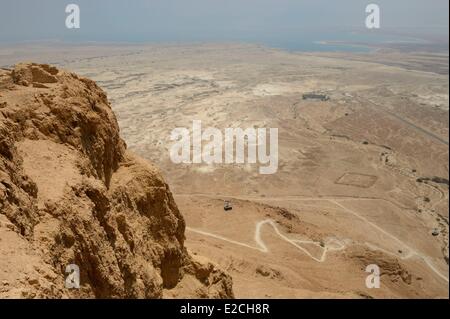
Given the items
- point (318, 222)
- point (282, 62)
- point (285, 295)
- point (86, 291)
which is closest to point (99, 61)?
point (282, 62)

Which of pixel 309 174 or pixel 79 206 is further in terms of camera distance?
pixel 309 174

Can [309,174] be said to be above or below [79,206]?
below

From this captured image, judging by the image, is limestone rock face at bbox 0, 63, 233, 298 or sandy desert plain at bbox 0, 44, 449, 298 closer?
limestone rock face at bbox 0, 63, 233, 298
